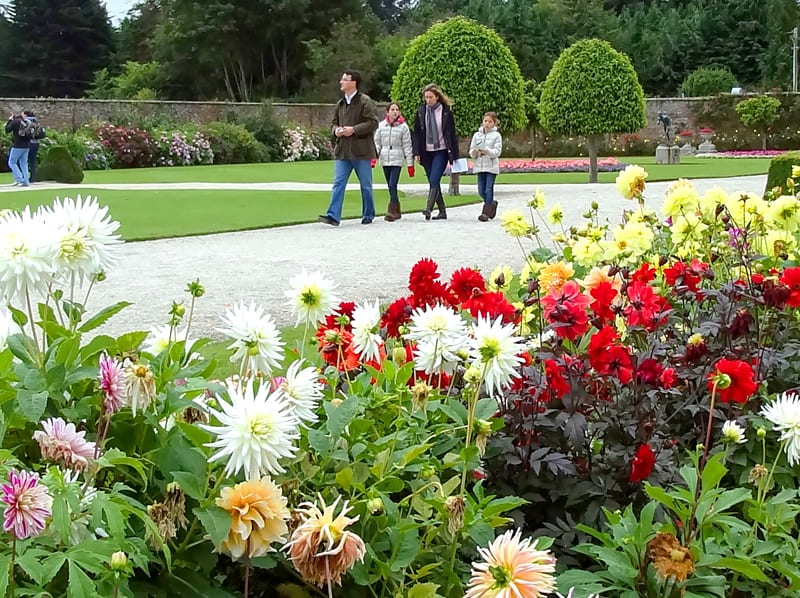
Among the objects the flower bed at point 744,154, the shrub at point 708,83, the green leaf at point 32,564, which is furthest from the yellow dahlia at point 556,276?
the shrub at point 708,83

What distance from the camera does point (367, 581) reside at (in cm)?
146

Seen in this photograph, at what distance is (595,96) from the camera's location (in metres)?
19.9

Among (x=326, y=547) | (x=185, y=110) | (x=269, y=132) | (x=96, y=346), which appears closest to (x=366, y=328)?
(x=96, y=346)

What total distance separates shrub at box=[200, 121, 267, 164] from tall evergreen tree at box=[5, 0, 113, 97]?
2546 cm

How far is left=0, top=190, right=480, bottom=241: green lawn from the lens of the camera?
1089 centimetres

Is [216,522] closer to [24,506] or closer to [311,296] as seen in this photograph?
[24,506]

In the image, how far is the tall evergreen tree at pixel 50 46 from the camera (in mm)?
53031

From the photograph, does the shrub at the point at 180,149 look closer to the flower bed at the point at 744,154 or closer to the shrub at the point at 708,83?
the flower bed at the point at 744,154

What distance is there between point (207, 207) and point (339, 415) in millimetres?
12119

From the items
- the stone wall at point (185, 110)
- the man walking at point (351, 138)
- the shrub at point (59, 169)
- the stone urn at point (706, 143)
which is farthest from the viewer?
the stone urn at point (706, 143)

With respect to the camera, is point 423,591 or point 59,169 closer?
point 423,591

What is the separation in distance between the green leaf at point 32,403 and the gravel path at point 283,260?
377 centimetres

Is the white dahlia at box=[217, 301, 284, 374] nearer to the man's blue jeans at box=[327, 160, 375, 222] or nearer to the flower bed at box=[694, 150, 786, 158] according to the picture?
the man's blue jeans at box=[327, 160, 375, 222]

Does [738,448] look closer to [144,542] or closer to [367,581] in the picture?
[367,581]
